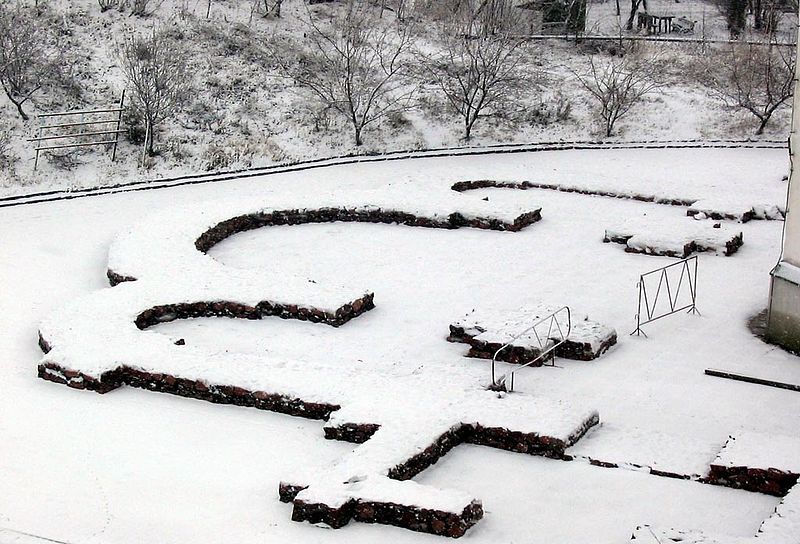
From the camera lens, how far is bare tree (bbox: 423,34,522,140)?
2495cm

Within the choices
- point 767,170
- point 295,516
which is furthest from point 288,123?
point 295,516

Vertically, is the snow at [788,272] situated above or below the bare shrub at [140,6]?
below

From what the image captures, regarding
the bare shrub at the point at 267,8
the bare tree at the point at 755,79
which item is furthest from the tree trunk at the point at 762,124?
the bare shrub at the point at 267,8

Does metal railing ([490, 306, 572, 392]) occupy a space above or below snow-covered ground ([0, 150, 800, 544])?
above

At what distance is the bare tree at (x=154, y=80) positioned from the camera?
2294 cm

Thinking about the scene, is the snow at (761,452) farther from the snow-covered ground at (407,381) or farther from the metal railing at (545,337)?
the metal railing at (545,337)

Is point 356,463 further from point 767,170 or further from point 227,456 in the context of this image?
point 767,170

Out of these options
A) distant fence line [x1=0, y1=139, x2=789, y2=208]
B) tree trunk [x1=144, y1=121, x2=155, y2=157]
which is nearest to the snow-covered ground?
distant fence line [x1=0, y1=139, x2=789, y2=208]

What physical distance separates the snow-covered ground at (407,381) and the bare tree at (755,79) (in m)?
7.43

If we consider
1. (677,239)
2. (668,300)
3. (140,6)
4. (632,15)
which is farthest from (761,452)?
(632,15)

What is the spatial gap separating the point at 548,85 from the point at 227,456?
20.4m

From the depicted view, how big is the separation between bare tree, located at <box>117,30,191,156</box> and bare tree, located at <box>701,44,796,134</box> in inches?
498

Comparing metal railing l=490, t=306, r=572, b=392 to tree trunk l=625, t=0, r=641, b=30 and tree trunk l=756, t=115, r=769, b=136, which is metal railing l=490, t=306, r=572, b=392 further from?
tree trunk l=625, t=0, r=641, b=30

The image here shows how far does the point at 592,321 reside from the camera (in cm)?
1155
